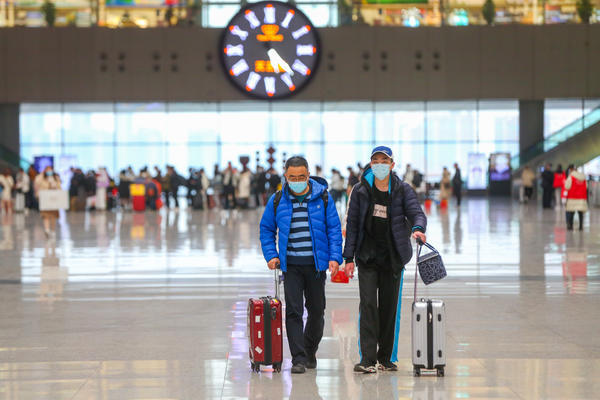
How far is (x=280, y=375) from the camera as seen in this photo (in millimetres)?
6477

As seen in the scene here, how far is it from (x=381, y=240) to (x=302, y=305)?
29.6 inches

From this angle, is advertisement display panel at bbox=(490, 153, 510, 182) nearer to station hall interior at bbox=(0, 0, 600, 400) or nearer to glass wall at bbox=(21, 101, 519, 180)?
station hall interior at bbox=(0, 0, 600, 400)

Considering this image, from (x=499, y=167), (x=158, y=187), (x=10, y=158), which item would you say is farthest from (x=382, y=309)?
(x=499, y=167)

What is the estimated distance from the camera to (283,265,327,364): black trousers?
22.0 ft

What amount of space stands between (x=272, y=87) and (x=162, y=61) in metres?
5.02

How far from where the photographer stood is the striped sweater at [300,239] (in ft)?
21.9

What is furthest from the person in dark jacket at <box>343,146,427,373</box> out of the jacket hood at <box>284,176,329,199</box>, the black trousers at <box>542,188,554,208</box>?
the black trousers at <box>542,188,554,208</box>

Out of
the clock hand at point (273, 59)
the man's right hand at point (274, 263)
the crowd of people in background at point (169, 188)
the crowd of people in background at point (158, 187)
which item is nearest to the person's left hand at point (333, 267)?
the man's right hand at point (274, 263)

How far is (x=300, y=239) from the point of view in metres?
6.70

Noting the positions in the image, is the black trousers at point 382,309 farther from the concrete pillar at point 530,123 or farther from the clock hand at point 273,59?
the concrete pillar at point 530,123

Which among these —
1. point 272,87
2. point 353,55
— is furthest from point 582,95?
point 272,87

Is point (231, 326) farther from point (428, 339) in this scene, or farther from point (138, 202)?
point (138, 202)

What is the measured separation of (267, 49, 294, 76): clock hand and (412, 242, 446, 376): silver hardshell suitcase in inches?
1400

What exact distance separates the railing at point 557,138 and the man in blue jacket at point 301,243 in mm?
32388
